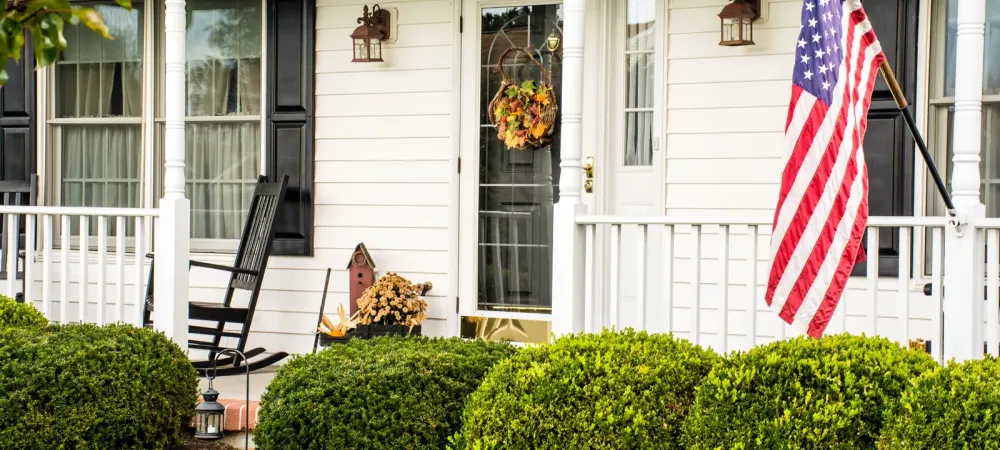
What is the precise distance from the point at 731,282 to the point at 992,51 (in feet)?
5.80

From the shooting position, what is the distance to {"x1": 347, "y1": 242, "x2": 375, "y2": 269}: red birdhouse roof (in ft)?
21.9

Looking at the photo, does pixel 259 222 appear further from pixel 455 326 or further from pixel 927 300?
pixel 927 300

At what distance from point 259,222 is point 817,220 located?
3.90 meters

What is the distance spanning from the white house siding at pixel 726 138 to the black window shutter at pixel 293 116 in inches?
90.0

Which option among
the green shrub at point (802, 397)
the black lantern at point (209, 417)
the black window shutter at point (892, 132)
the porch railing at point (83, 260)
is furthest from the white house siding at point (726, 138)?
the porch railing at point (83, 260)

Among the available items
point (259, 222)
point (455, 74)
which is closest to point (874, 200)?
point (455, 74)

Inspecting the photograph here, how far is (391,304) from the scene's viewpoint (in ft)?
20.9

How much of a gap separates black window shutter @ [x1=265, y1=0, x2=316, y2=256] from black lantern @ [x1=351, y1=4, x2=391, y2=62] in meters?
0.38

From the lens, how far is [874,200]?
5.66 metres

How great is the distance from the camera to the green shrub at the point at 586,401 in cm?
378

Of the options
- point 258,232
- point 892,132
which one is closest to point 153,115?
point 258,232

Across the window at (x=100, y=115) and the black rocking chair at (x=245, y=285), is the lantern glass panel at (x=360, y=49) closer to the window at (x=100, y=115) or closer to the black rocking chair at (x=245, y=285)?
the black rocking chair at (x=245, y=285)

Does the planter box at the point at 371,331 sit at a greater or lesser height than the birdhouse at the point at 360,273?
lesser

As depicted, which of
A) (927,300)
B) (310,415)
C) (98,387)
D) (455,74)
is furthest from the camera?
(455,74)
